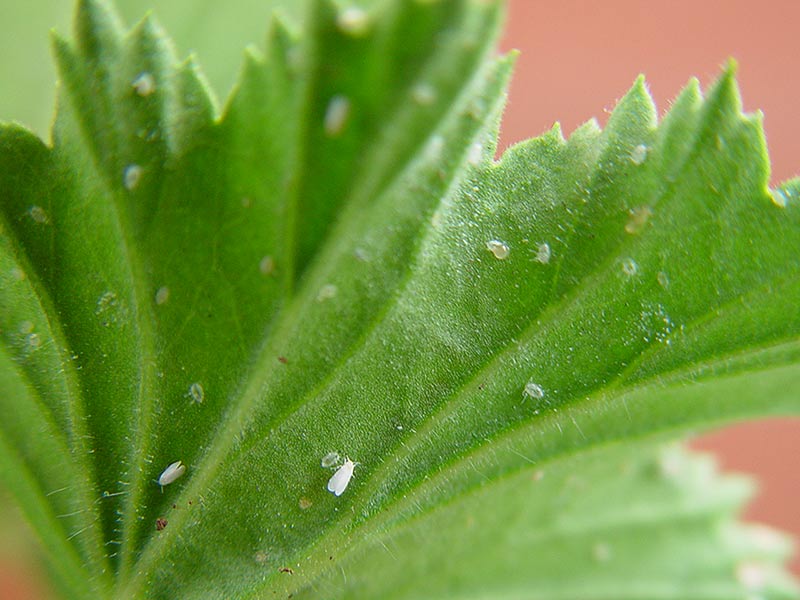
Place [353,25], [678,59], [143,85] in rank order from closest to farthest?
[353,25]
[143,85]
[678,59]

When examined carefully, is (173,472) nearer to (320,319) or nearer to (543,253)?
(320,319)

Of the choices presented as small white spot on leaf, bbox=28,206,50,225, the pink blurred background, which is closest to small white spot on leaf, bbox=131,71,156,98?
small white spot on leaf, bbox=28,206,50,225

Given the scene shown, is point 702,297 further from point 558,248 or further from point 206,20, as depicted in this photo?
point 206,20

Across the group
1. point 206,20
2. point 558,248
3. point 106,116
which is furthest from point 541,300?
point 206,20

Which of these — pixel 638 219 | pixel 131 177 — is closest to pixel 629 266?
pixel 638 219

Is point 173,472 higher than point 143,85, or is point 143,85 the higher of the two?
point 143,85

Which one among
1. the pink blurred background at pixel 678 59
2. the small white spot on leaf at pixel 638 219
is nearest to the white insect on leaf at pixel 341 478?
the small white spot on leaf at pixel 638 219

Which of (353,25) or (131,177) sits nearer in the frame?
(353,25)

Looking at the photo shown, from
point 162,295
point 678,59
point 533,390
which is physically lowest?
point 533,390
